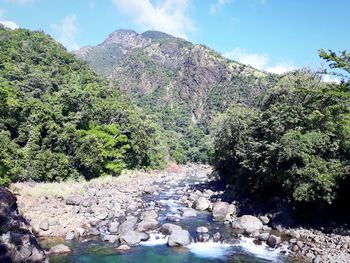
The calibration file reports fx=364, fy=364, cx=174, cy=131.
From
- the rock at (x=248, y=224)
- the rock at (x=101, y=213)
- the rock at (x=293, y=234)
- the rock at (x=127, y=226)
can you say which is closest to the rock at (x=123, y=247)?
the rock at (x=127, y=226)

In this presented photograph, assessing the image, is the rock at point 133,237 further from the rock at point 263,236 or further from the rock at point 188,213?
the rock at point 263,236

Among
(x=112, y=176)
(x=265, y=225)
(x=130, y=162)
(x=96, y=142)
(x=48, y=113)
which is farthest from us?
(x=130, y=162)

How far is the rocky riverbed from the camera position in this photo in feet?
91.3

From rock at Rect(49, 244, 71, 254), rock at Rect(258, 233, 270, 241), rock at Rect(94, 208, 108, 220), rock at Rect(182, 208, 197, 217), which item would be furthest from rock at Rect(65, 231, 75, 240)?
rock at Rect(258, 233, 270, 241)

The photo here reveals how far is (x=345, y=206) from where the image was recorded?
32.4 meters

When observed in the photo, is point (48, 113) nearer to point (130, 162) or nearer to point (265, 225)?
point (130, 162)

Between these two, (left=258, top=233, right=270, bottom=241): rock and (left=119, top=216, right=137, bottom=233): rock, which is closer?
(left=258, top=233, right=270, bottom=241): rock

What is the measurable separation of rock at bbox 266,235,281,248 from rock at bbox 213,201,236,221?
8.25 m

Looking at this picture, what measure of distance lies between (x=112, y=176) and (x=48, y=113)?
58.4 ft

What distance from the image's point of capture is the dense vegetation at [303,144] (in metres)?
30.1

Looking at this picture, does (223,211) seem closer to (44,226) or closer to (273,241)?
(273,241)

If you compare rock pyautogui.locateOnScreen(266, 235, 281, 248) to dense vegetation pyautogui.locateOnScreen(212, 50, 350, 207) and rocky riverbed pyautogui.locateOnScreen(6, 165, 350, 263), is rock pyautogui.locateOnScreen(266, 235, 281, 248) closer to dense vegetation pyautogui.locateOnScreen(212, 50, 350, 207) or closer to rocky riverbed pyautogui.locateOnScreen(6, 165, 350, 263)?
rocky riverbed pyautogui.locateOnScreen(6, 165, 350, 263)

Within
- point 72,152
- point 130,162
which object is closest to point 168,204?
point 72,152

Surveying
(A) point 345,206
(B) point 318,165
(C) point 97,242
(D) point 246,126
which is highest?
(D) point 246,126
